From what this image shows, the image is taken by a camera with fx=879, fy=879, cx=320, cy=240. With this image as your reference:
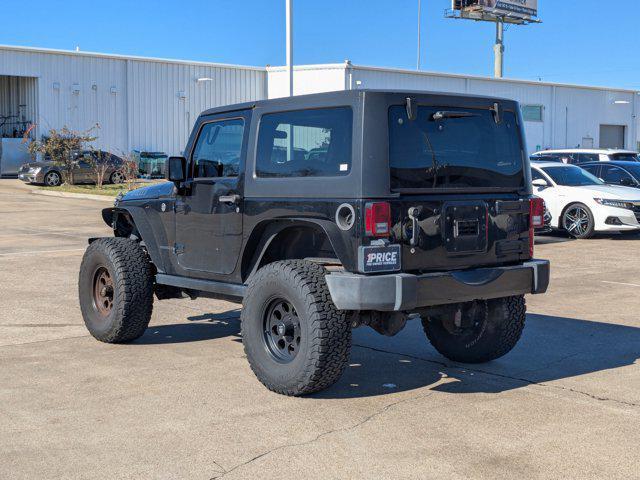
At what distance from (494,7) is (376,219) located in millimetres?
68966

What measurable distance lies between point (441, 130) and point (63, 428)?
3146 mm

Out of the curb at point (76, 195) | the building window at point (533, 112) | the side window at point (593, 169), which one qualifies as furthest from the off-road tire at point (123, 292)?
the building window at point (533, 112)

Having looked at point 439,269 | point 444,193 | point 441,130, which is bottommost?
point 439,269

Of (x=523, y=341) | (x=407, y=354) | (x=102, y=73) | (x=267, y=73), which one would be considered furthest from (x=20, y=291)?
(x=267, y=73)

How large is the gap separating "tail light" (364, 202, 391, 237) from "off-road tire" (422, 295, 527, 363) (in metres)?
1.37

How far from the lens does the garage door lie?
204 feet

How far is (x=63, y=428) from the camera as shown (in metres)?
5.27

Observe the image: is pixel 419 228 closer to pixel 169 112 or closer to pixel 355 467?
pixel 355 467

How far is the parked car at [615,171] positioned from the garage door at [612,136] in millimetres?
44036

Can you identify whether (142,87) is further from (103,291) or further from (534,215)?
(534,215)

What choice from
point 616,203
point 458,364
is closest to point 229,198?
point 458,364

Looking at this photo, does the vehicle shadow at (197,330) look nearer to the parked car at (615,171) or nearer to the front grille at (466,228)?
the front grille at (466,228)

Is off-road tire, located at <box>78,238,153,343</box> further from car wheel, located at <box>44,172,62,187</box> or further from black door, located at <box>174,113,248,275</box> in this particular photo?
car wheel, located at <box>44,172,62,187</box>

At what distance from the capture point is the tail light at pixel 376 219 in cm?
555
